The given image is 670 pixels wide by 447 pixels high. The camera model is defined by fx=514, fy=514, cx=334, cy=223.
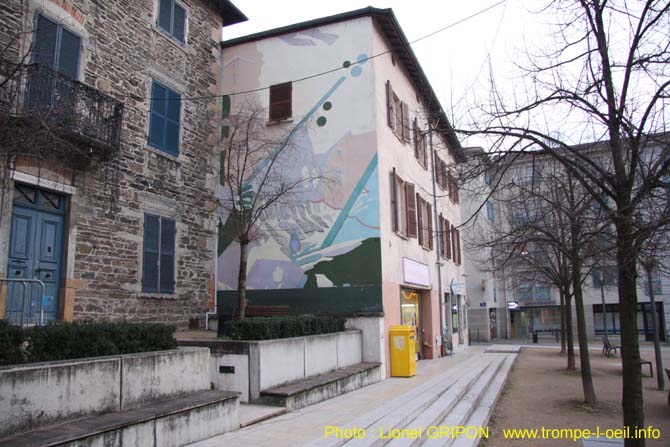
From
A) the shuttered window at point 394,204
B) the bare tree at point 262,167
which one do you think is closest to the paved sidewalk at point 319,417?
the shuttered window at point 394,204

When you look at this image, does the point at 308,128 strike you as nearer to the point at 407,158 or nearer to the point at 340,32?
the point at 340,32

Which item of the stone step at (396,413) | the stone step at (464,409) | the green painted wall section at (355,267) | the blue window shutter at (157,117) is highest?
the blue window shutter at (157,117)

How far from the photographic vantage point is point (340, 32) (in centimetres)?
1379

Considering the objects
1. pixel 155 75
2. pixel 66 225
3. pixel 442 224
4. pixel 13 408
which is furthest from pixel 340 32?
pixel 13 408

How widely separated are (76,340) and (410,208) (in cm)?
1177

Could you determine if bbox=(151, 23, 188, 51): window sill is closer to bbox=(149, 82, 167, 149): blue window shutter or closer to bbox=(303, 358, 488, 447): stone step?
bbox=(149, 82, 167, 149): blue window shutter

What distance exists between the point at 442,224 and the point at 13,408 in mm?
18891

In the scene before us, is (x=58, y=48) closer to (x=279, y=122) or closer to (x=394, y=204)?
(x=279, y=122)

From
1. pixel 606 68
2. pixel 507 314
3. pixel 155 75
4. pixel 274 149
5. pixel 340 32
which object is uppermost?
pixel 340 32

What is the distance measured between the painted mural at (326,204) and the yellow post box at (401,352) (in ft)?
5.10

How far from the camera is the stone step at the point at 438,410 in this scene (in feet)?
21.5

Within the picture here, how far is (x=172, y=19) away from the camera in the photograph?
497 inches

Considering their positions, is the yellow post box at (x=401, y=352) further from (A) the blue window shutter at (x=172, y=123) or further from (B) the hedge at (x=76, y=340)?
(B) the hedge at (x=76, y=340)

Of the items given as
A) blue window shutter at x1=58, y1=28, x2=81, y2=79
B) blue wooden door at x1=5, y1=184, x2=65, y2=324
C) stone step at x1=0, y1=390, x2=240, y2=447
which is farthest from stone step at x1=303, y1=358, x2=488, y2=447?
blue window shutter at x1=58, y1=28, x2=81, y2=79
